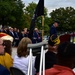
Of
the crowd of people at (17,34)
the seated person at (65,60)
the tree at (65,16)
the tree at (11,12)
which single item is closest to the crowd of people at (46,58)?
the seated person at (65,60)

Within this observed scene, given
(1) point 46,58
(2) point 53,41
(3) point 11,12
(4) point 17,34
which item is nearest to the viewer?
(1) point 46,58

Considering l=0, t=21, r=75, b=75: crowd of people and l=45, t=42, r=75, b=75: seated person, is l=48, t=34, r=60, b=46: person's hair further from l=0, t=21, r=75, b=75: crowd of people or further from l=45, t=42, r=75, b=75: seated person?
l=45, t=42, r=75, b=75: seated person

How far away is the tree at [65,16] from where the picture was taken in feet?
343

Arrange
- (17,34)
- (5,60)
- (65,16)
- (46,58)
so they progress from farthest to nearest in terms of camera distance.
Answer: (65,16) → (17,34) → (5,60) → (46,58)

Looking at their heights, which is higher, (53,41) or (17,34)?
(53,41)

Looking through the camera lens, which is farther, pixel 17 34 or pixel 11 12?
pixel 11 12

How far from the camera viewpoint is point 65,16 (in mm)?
109688

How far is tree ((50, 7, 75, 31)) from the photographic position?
104525mm

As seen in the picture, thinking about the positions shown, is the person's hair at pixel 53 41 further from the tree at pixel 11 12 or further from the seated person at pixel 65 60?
the tree at pixel 11 12

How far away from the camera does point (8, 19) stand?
217 feet

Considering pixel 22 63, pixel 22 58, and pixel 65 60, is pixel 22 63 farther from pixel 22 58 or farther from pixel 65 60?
pixel 65 60

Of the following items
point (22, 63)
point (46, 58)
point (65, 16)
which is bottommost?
point (22, 63)

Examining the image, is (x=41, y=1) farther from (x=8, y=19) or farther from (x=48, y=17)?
(x=48, y=17)

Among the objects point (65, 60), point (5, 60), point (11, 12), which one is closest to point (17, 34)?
point (5, 60)
